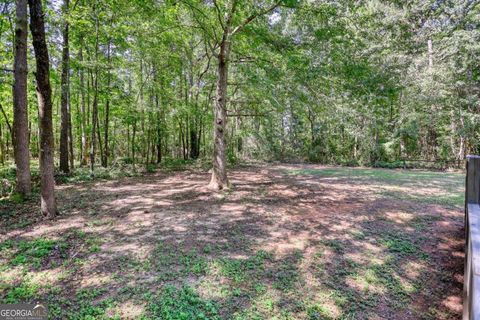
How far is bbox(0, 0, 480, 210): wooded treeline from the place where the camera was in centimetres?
658

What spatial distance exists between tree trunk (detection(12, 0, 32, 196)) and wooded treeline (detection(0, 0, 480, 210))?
0.33 feet

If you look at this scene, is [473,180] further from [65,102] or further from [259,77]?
[65,102]

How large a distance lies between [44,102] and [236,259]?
4194 millimetres

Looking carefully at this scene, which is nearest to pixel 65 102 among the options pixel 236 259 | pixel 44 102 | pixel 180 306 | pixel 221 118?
pixel 44 102

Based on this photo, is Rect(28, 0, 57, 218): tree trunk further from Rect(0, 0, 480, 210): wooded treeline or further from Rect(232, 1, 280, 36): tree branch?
Rect(232, 1, 280, 36): tree branch

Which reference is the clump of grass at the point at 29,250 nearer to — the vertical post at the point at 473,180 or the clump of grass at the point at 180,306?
the clump of grass at the point at 180,306

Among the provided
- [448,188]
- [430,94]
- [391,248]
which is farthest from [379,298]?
[430,94]

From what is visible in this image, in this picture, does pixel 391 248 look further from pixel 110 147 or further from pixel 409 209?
pixel 110 147

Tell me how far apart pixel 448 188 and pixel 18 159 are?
11.6 meters

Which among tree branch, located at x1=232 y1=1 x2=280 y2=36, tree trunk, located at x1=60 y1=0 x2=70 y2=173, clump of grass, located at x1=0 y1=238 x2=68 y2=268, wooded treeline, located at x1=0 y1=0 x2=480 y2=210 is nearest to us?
clump of grass, located at x1=0 y1=238 x2=68 y2=268

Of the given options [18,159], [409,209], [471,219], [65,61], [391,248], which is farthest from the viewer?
[65,61]

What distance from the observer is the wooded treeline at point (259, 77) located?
658 cm

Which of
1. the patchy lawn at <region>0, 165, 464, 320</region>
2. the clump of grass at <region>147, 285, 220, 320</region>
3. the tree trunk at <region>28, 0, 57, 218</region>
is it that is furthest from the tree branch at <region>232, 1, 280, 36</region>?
the clump of grass at <region>147, 285, 220, 320</region>

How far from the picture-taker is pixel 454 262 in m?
3.43
